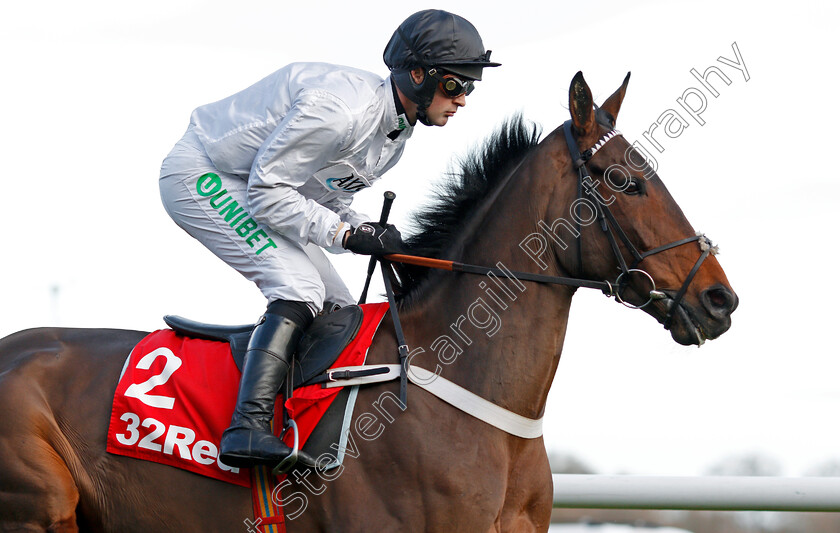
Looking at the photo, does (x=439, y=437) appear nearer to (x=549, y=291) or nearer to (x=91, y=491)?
(x=549, y=291)

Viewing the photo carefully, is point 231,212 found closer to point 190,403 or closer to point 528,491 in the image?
point 190,403

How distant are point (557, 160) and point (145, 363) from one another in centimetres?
186

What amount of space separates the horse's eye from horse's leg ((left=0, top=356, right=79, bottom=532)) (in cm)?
246

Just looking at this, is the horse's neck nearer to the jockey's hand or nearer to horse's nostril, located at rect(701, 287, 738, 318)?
the jockey's hand

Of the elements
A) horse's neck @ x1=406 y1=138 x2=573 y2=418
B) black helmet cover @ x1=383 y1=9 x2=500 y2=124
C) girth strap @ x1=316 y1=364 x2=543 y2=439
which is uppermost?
black helmet cover @ x1=383 y1=9 x2=500 y2=124

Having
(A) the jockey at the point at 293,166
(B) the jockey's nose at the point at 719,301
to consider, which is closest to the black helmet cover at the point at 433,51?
(A) the jockey at the point at 293,166

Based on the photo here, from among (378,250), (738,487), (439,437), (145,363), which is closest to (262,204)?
(378,250)

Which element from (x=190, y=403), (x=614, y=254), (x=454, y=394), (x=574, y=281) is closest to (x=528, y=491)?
(x=454, y=394)

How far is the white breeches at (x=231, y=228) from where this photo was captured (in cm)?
354

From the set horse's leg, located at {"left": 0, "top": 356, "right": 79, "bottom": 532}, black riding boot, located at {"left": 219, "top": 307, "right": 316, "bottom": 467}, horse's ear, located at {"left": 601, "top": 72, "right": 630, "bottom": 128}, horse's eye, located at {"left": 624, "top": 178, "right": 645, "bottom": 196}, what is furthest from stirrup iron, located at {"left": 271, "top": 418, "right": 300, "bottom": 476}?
horse's ear, located at {"left": 601, "top": 72, "right": 630, "bottom": 128}

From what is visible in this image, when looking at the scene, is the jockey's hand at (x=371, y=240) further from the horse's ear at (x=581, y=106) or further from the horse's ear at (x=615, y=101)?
the horse's ear at (x=615, y=101)

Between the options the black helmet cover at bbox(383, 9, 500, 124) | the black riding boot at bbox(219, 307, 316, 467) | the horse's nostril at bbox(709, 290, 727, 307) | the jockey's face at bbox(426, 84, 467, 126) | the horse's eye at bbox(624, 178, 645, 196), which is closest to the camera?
the black riding boot at bbox(219, 307, 316, 467)

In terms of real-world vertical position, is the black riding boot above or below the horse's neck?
below

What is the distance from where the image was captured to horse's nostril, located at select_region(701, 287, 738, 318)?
10.7ft
